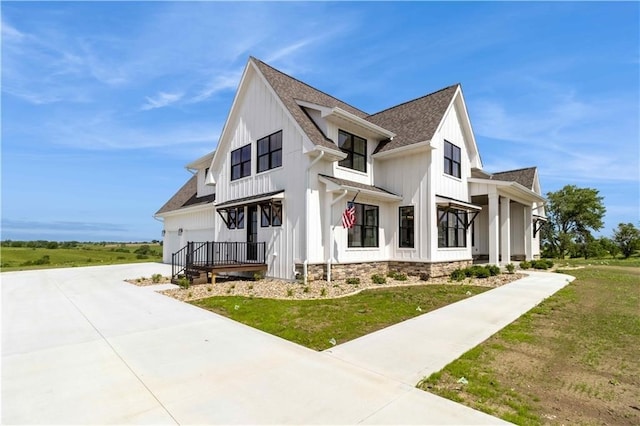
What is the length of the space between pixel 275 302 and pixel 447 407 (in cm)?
601

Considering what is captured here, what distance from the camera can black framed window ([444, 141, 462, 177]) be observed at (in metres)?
14.7

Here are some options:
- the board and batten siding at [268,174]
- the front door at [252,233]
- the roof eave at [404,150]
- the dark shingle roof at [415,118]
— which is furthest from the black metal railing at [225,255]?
the dark shingle roof at [415,118]

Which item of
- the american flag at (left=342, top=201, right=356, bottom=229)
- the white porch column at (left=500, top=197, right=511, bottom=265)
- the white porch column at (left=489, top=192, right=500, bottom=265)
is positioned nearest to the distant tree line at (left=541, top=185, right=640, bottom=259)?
the white porch column at (left=500, top=197, right=511, bottom=265)

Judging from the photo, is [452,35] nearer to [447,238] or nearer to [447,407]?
[447,238]

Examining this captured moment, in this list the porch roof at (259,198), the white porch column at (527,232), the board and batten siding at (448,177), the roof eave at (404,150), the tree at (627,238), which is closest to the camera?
the porch roof at (259,198)

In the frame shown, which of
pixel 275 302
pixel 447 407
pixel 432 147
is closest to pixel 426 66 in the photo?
pixel 432 147

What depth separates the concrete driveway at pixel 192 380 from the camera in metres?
3.26

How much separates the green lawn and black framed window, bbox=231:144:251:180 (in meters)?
7.35

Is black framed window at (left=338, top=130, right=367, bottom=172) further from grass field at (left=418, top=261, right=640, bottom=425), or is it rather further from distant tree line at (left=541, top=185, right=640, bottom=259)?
distant tree line at (left=541, top=185, right=640, bottom=259)

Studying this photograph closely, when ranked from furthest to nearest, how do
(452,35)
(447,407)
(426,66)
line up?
(426,66), (452,35), (447,407)

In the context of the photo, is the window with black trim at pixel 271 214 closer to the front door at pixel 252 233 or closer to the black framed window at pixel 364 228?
the front door at pixel 252 233

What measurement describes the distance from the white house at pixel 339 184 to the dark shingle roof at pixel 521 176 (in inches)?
283

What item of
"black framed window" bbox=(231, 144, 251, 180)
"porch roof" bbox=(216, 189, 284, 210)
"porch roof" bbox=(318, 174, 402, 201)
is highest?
"black framed window" bbox=(231, 144, 251, 180)

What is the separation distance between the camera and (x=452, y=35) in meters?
10.8
